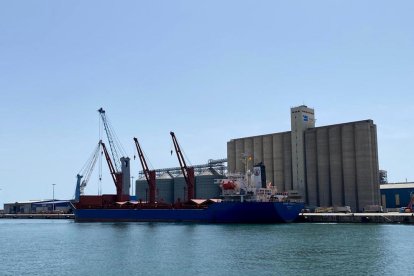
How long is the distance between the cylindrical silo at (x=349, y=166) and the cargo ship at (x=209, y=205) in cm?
1250

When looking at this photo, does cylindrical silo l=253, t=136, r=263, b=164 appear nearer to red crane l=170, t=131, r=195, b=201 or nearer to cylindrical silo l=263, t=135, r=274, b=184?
cylindrical silo l=263, t=135, r=274, b=184

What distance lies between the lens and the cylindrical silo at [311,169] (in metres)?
112

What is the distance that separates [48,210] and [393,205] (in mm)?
132746

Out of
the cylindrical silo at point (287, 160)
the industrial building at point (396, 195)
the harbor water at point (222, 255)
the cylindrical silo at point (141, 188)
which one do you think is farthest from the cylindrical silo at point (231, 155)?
the harbor water at point (222, 255)

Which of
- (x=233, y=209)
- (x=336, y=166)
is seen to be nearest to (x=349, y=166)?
(x=336, y=166)

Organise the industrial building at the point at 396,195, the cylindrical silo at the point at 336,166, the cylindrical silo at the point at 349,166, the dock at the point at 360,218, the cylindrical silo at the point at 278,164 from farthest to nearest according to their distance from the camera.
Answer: the cylindrical silo at the point at 278,164 → the cylindrical silo at the point at 336,166 → the industrial building at the point at 396,195 → the cylindrical silo at the point at 349,166 → the dock at the point at 360,218

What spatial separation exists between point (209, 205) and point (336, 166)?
116ft

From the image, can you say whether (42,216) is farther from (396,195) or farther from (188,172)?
(396,195)

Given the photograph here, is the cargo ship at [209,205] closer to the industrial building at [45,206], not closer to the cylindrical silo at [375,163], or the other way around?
the cylindrical silo at [375,163]

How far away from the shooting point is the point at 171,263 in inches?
1517

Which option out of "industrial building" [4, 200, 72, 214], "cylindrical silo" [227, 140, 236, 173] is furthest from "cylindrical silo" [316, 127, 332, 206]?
"industrial building" [4, 200, 72, 214]

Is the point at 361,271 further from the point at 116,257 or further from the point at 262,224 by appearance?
the point at 262,224

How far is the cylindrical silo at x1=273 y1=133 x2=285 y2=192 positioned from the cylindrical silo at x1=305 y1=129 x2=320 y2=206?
8.78 metres

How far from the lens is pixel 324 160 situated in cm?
11056
